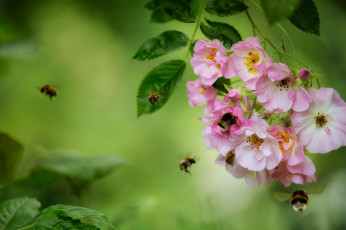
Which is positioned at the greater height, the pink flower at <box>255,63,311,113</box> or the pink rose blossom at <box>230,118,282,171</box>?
the pink flower at <box>255,63,311,113</box>

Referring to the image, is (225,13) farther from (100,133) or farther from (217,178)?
(100,133)

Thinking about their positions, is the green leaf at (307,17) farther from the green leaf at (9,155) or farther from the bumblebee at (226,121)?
the green leaf at (9,155)

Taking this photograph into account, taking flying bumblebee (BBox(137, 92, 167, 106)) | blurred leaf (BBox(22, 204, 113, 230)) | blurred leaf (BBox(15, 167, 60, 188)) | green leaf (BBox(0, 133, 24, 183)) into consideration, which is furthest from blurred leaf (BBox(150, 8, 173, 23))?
blurred leaf (BBox(15, 167, 60, 188))

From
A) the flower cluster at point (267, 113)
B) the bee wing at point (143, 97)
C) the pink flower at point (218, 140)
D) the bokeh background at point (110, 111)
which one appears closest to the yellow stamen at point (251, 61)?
the flower cluster at point (267, 113)

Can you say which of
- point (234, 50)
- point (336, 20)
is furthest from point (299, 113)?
point (336, 20)

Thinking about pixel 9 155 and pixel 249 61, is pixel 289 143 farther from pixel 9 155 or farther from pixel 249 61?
pixel 9 155

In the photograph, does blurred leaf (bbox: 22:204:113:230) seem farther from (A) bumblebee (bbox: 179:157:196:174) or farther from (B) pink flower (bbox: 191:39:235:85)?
(A) bumblebee (bbox: 179:157:196:174)
